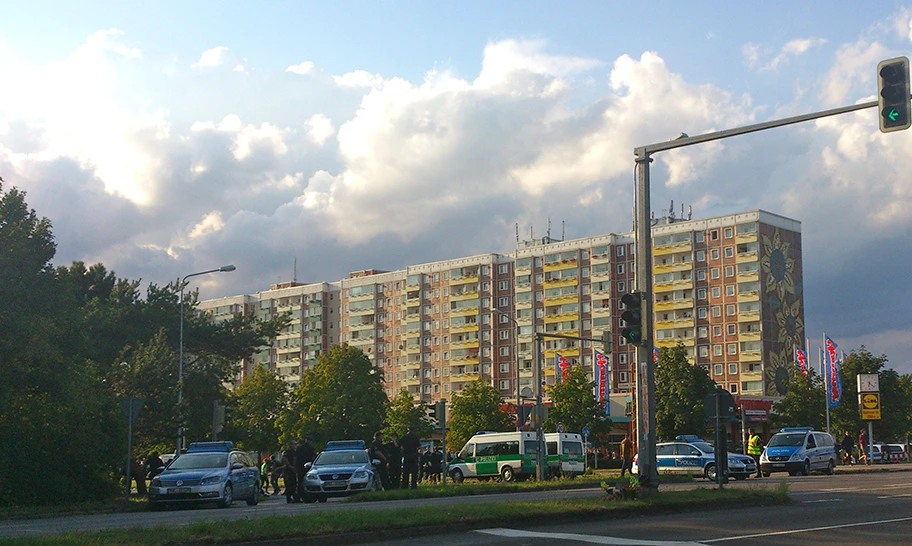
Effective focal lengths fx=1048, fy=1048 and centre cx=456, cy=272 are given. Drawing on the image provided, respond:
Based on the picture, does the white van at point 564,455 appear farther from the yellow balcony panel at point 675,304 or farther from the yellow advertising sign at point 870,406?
the yellow balcony panel at point 675,304

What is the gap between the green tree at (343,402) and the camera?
274ft

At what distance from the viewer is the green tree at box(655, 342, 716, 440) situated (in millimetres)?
75875

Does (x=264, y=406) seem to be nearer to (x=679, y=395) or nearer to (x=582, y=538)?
(x=679, y=395)

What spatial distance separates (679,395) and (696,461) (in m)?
37.7

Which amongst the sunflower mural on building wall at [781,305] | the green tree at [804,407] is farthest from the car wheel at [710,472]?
the sunflower mural on building wall at [781,305]

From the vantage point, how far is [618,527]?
15.5 meters

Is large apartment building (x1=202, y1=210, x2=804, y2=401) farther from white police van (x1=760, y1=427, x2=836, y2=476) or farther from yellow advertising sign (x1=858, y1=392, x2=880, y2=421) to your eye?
white police van (x1=760, y1=427, x2=836, y2=476)

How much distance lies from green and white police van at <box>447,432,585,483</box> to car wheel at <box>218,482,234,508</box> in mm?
19936

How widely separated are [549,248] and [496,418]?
124 feet

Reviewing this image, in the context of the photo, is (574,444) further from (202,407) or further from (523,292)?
(523,292)

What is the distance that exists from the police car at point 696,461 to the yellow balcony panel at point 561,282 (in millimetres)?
82238

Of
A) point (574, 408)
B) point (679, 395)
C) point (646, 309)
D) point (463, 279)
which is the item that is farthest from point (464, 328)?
point (646, 309)

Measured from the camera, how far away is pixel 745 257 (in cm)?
10944

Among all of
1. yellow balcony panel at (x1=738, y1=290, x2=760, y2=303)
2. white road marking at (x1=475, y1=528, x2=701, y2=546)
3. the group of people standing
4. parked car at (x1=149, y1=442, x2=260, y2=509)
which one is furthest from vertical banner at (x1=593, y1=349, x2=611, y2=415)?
white road marking at (x1=475, y1=528, x2=701, y2=546)
